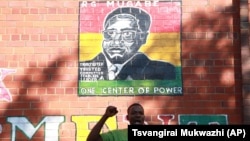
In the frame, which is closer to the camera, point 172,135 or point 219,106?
point 172,135

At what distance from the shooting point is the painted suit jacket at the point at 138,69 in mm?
5781

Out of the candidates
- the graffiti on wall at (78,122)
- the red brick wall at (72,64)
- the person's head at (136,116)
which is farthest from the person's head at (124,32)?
the person's head at (136,116)

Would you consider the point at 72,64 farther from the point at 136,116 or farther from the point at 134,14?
the point at 136,116

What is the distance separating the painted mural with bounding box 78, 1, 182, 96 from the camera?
227 inches

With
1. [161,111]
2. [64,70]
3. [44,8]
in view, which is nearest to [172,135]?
[161,111]

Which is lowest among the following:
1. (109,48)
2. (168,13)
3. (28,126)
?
(28,126)

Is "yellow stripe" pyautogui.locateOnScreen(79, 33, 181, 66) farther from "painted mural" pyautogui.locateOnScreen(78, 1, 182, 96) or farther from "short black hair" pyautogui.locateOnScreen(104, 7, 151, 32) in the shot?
"short black hair" pyautogui.locateOnScreen(104, 7, 151, 32)

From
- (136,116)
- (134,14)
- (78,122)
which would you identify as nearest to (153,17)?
(134,14)

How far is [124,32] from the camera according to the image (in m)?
5.89

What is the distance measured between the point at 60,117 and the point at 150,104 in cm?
126

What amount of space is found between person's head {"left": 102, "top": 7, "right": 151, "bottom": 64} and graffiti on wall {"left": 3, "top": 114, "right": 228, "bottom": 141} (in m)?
0.91

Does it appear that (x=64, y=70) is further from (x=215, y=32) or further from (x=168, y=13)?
(x=215, y=32)

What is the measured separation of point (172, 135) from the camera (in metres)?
3.28

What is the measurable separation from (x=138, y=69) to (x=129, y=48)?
1.07ft
